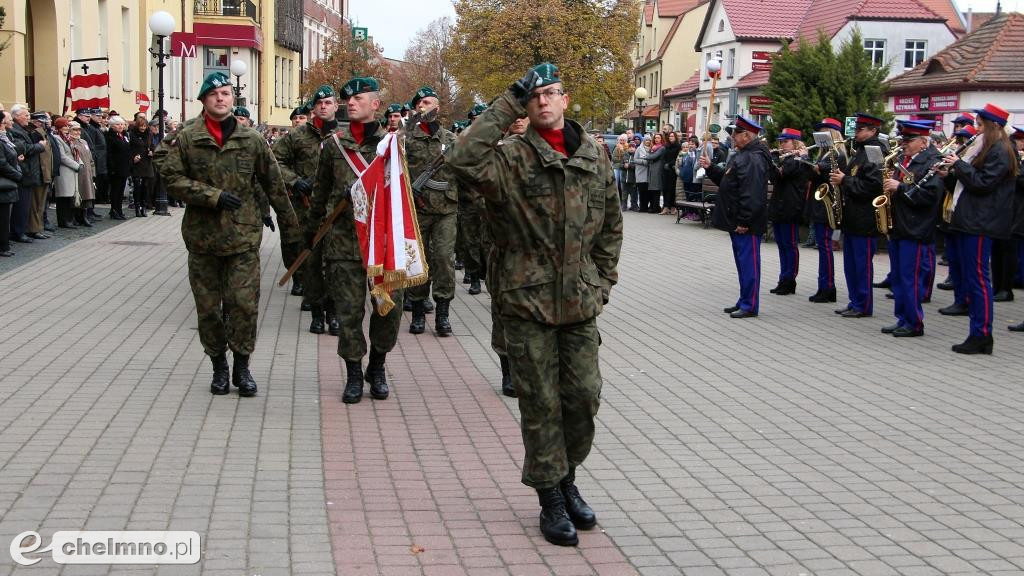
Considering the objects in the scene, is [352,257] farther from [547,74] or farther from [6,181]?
[6,181]

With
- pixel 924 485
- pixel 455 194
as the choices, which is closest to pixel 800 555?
pixel 924 485

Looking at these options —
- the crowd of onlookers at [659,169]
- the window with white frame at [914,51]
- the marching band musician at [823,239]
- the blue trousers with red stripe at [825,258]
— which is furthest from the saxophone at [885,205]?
the window with white frame at [914,51]

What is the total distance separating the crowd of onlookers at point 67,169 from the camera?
16.2m

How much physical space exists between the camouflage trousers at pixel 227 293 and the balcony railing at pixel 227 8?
3851 cm

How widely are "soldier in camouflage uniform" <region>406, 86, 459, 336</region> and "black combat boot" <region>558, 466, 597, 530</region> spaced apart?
5.15 m

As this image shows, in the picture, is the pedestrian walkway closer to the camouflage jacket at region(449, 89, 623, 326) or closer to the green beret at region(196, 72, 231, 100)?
the camouflage jacket at region(449, 89, 623, 326)

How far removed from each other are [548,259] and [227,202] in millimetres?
3103

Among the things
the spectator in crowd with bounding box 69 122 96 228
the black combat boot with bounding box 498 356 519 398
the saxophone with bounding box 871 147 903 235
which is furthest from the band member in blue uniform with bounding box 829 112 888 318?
the spectator in crowd with bounding box 69 122 96 228

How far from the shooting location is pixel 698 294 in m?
14.5

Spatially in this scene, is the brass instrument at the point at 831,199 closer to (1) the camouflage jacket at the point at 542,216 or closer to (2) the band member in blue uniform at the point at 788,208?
(2) the band member in blue uniform at the point at 788,208

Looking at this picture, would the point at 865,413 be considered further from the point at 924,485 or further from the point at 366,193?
the point at 366,193

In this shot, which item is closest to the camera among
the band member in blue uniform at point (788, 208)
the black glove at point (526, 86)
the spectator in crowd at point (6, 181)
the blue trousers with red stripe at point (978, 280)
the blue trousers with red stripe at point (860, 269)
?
the black glove at point (526, 86)

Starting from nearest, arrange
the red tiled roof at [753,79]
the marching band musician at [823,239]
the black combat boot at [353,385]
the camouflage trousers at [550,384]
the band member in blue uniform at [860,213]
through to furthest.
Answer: the camouflage trousers at [550,384] → the black combat boot at [353,385] → the band member in blue uniform at [860,213] → the marching band musician at [823,239] → the red tiled roof at [753,79]

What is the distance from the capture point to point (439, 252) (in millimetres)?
10859
